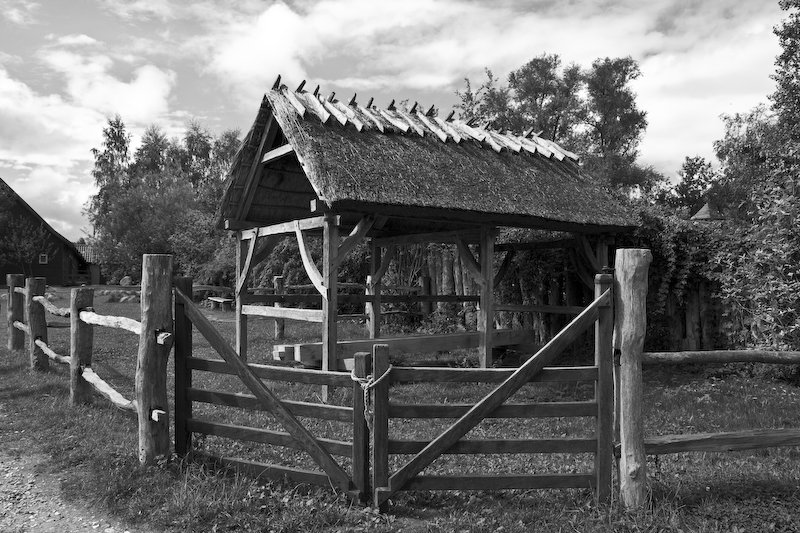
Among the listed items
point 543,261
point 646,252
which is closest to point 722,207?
point 543,261

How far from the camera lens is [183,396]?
5.04 m

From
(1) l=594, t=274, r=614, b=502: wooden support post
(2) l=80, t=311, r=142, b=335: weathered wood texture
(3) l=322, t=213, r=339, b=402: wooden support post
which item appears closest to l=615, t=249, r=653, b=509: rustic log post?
(1) l=594, t=274, r=614, b=502: wooden support post

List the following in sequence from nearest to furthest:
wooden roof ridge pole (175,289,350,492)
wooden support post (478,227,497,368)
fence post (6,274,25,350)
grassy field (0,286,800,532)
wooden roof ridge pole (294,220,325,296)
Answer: grassy field (0,286,800,532) < wooden roof ridge pole (175,289,350,492) < wooden roof ridge pole (294,220,325,296) < wooden support post (478,227,497,368) < fence post (6,274,25,350)

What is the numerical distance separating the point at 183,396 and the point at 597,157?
107ft

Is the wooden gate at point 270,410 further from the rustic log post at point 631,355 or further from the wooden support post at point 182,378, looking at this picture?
the rustic log post at point 631,355

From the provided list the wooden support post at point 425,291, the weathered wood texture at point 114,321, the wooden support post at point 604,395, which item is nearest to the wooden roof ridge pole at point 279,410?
the weathered wood texture at point 114,321

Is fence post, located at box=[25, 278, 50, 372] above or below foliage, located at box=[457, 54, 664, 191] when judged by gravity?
below

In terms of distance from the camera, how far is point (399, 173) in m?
8.88

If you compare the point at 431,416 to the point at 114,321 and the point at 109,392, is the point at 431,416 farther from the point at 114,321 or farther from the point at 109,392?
the point at 114,321

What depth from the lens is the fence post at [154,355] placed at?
16.4 feet

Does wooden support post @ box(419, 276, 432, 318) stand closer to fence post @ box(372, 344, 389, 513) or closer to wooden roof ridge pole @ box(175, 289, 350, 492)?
wooden roof ridge pole @ box(175, 289, 350, 492)

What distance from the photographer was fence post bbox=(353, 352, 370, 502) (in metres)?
4.23

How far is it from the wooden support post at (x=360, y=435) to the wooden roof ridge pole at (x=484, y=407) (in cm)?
14

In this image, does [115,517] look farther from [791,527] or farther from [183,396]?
[791,527]
